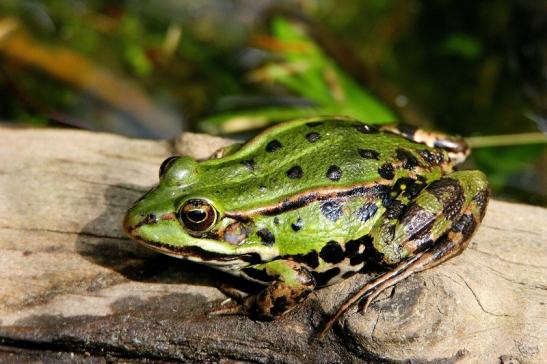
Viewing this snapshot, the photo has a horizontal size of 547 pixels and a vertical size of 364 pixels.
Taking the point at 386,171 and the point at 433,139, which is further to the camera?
the point at 433,139

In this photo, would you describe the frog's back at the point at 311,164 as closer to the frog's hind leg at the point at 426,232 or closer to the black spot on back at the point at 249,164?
the black spot on back at the point at 249,164

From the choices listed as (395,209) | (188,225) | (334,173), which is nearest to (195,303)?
(188,225)

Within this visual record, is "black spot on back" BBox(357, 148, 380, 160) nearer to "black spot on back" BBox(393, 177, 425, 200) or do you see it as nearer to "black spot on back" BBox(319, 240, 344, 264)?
"black spot on back" BBox(393, 177, 425, 200)

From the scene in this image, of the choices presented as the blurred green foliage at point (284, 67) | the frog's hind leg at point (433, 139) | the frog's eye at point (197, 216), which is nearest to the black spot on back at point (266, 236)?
the frog's eye at point (197, 216)

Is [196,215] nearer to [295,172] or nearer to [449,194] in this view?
[295,172]

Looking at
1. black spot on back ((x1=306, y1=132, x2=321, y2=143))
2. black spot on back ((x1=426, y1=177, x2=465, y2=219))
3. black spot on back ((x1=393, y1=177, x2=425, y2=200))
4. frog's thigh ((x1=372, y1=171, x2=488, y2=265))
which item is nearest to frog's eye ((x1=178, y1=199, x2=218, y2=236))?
black spot on back ((x1=306, y1=132, x2=321, y2=143))

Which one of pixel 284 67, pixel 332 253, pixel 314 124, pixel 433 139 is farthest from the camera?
pixel 284 67

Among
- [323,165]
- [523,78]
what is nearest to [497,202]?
[323,165]
